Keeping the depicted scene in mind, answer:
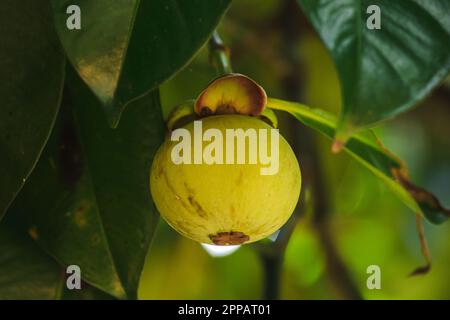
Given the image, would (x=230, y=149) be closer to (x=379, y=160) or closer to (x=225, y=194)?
(x=225, y=194)

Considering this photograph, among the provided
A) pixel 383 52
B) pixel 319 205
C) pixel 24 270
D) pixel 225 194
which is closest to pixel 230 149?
pixel 225 194

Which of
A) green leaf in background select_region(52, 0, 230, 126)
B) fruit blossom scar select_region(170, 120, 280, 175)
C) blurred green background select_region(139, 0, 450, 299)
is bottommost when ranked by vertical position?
fruit blossom scar select_region(170, 120, 280, 175)

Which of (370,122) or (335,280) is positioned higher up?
(335,280)

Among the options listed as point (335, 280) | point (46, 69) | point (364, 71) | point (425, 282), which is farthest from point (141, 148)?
point (425, 282)

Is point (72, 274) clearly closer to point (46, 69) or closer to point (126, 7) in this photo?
point (46, 69)

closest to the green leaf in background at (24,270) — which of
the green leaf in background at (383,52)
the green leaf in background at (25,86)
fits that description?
the green leaf in background at (25,86)

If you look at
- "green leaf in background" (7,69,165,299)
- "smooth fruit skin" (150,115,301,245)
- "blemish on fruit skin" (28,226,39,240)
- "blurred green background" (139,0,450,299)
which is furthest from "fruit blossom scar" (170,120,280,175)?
"blurred green background" (139,0,450,299)

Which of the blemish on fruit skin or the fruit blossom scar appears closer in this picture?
the fruit blossom scar

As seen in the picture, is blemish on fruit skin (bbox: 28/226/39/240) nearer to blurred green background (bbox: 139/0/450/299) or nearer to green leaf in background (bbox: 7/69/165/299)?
green leaf in background (bbox: 7/69/165/299)
